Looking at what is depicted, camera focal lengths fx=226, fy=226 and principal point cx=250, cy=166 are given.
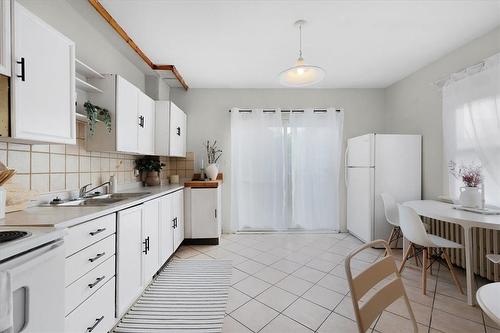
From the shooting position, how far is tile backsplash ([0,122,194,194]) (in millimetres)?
1424

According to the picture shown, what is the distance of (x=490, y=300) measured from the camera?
2.37ft

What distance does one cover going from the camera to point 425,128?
304cm

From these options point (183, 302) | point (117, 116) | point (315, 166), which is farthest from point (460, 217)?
point (117, 116)

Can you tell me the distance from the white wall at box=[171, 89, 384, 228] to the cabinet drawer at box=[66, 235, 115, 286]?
2.44 meters

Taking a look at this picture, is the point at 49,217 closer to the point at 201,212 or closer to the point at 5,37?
the point at 5,37

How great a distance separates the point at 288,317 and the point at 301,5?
2503 mm

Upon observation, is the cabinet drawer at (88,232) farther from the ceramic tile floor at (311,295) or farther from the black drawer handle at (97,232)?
the ceramic tile floor at (311,295)

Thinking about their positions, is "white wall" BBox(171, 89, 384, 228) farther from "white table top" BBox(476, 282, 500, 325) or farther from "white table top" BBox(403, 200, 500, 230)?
"white table top" BBox(476, 282, 500, 325)

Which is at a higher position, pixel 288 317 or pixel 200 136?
pixel 200 136

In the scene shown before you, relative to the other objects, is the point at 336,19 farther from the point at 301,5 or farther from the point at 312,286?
the point at 312,286

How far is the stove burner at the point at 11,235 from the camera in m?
0.88

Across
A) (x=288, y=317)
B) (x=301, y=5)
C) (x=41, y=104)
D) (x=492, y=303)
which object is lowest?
(x=288, y=317)

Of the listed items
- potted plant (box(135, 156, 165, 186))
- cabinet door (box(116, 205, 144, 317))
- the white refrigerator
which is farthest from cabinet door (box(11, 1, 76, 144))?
the white refrigerator

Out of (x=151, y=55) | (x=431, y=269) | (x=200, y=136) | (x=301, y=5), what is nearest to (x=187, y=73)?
(x=151, y=55)
